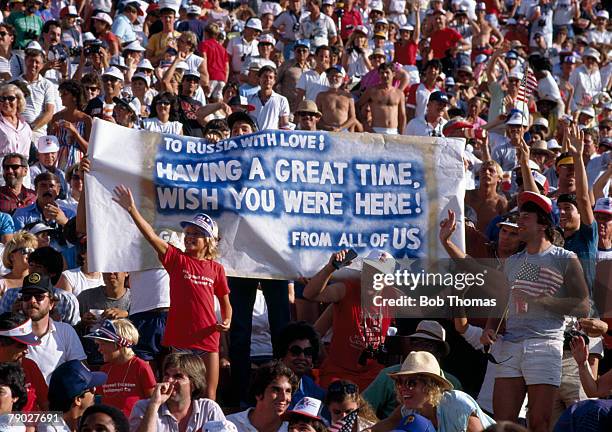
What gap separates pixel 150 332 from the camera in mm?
10461

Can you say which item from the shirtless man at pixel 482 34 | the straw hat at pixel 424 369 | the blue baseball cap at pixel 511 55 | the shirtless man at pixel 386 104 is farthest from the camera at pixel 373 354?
the shirtless man at pixel 482 34

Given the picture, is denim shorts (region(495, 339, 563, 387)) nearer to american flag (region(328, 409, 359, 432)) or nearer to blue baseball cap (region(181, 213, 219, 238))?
american flag (region(328, 409, 359, 432))

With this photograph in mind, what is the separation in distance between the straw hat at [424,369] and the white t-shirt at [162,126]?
6.82m

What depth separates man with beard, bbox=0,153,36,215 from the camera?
12914mm

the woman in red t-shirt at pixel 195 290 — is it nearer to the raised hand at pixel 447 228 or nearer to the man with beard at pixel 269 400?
the man with beard at pixel 269 400

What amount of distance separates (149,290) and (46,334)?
101cm

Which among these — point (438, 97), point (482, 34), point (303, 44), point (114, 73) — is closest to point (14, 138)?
point (114, 73)

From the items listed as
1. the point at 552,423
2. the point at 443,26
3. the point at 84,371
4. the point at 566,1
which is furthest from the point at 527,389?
the point at 566,1

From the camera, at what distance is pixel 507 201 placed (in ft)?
42.2

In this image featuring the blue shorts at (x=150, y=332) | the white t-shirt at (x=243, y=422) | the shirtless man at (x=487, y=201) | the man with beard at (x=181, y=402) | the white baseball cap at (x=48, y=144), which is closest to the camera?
the man with beard at (x=181, y=402)

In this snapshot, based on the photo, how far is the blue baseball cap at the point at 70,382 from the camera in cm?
852

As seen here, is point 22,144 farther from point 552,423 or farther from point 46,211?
point 552,423

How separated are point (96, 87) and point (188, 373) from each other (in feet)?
24.0

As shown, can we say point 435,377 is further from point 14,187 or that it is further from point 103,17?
point 103,17
